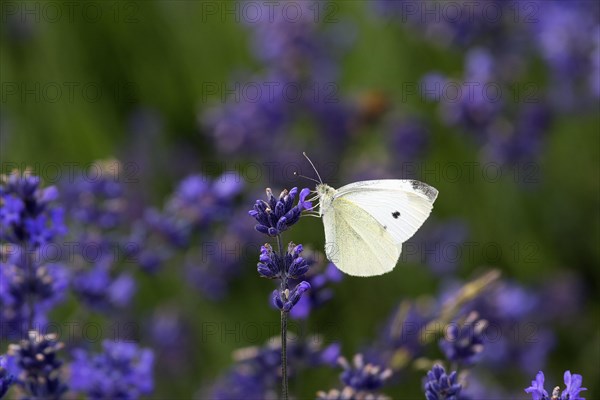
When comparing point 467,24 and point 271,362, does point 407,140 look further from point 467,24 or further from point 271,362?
point 271,362

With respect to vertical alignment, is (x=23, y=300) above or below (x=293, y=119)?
below

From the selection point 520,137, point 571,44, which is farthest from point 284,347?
point 571,44

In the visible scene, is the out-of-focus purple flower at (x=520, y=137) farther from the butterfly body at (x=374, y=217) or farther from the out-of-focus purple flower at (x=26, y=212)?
the out-of-focus purple flower at (x=26, y=212)

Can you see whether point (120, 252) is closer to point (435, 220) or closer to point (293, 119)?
point (293, 119)

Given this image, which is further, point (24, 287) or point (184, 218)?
point (184, 218)

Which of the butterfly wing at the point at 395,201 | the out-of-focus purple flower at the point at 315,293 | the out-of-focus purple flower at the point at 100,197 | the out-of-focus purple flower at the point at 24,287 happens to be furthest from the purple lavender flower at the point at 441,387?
the out-of-focus purple flower at the point at 100,197

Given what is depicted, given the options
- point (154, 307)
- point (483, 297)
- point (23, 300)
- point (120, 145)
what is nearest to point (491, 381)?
point (483, 297)
